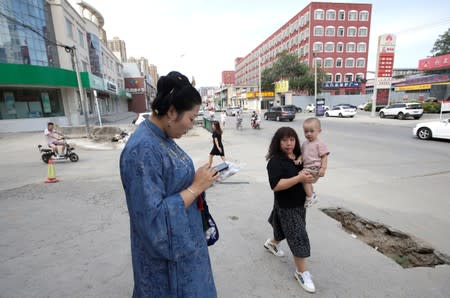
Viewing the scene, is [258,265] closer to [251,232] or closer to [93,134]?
[251,232]

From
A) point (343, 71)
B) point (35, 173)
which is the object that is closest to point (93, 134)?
point (35, 173)

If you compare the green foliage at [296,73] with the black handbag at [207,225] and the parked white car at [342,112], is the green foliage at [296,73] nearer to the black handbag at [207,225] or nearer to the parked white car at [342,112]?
the parked white car at [342,112]

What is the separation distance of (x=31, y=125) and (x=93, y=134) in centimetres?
919

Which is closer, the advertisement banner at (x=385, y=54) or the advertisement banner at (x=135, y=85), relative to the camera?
the advertisement banner at (x=385, y=54)

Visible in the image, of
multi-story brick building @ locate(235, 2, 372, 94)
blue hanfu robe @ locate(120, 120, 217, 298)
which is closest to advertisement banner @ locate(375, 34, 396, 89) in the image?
multi-story brick building @ locate(235, 2, 372, 94)

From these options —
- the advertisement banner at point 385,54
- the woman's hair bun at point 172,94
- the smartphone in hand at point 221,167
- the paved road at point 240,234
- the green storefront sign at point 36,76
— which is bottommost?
the paved road at point 240,234

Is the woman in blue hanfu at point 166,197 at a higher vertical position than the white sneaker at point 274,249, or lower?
higher

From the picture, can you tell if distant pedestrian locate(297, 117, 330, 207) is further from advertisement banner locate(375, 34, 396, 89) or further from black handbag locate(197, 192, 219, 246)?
advertisement banner locate(375, 34, 396, 89)

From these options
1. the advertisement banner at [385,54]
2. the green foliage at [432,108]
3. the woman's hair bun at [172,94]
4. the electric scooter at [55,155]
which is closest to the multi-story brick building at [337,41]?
the green foliage at [432,108]

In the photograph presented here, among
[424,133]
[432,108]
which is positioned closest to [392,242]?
[424,133]

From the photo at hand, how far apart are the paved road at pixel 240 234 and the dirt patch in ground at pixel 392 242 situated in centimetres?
19

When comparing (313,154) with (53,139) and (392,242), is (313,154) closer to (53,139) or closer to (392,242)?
(392,242)

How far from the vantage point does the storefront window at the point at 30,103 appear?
18.8 m

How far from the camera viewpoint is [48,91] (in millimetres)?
20750
